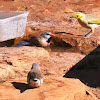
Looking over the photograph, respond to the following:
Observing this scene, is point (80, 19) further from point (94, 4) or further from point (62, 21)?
point (94, 4)

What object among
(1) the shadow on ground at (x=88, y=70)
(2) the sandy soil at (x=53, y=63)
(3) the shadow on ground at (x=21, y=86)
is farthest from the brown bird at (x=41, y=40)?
(3) the shadow on ground at (x=21, y=86)

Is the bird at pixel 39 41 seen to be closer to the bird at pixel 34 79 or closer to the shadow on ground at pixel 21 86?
the shadow on ground at pixel 21 86

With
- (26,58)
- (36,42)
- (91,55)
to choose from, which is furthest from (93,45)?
(26,58)

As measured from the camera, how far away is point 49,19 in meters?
12.9

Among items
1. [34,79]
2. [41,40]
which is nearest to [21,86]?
[34,79]

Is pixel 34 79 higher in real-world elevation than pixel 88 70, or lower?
higher

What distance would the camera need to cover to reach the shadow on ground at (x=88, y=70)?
317 inches

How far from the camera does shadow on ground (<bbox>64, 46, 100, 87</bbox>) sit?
8.05 meters

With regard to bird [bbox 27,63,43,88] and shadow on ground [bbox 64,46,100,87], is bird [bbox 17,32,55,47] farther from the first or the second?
bird [bbox 27,63,43,88]

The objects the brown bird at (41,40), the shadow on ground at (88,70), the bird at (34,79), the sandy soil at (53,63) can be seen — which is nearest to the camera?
the bird at (34,79)

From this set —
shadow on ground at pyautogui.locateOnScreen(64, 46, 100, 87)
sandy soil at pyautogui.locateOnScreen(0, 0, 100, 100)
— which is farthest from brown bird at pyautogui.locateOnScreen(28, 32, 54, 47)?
shadow on ground at pyautogui.locateOnScreen(64, 46, 100, 87)

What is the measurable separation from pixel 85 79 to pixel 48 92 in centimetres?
255

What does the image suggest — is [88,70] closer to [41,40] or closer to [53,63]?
[53,63]

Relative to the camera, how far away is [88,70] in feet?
28.3
